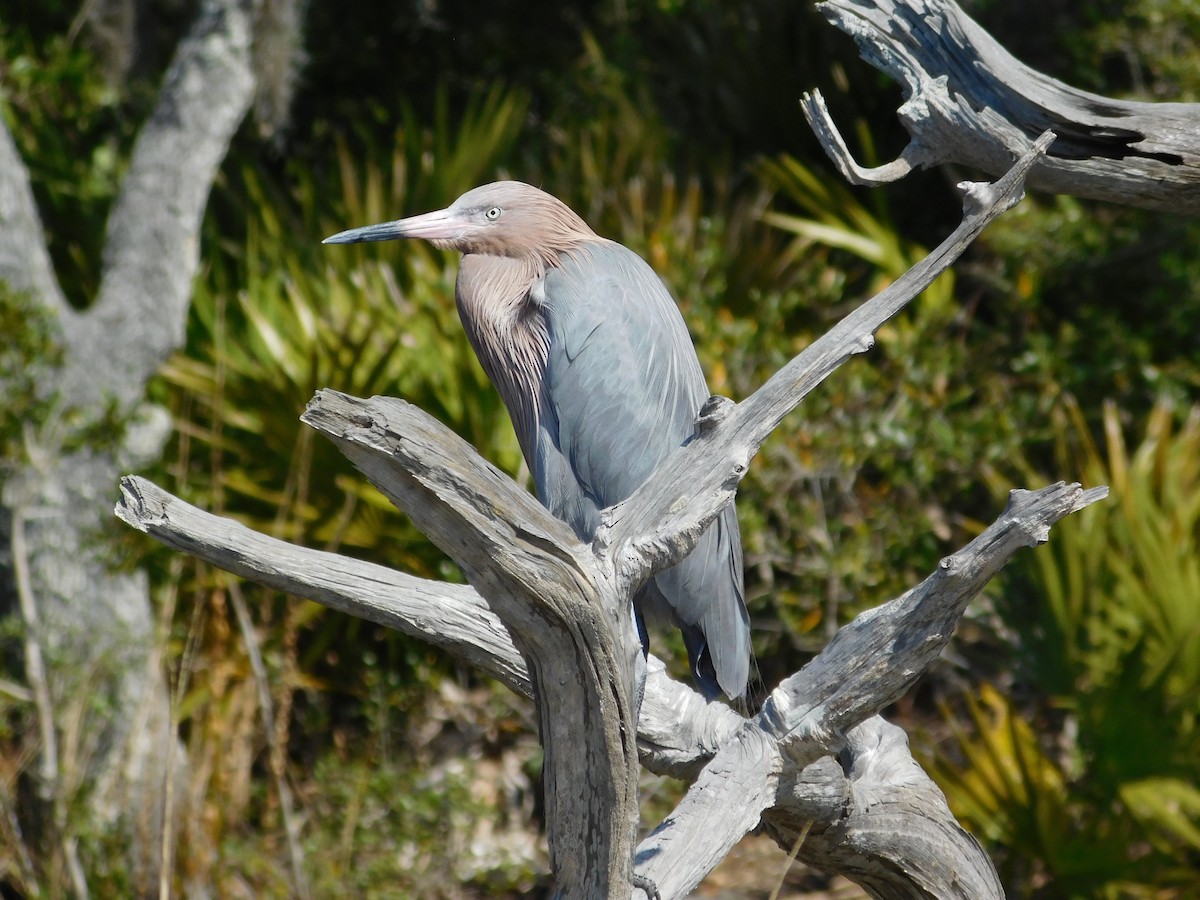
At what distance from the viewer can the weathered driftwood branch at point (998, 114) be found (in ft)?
7.97

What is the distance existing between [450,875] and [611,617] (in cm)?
354

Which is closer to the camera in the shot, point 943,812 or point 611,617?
point 611,617

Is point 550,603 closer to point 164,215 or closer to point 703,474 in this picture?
point 703,474

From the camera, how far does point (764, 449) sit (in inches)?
Answer: 197

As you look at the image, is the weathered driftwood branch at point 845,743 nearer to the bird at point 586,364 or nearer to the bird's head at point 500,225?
the bird at point 586,364

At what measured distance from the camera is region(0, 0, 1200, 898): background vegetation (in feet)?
13.7

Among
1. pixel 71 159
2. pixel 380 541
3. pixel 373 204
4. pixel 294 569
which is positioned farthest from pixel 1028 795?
pixel 71 159

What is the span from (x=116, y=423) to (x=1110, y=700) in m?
3.41

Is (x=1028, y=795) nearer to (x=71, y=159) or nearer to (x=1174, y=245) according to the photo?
(x=1174, y=245)

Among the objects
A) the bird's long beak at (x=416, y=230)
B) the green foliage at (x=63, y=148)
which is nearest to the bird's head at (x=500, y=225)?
the bird's long beak at (x=416, y=230)

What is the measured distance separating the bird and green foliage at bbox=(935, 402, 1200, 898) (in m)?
1.48

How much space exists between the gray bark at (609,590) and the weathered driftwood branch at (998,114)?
355 millimetres

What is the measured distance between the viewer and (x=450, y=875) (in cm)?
504

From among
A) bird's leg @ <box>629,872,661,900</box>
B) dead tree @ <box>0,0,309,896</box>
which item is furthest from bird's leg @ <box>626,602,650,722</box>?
dead tree @ <box>0,0,309,896</box>
